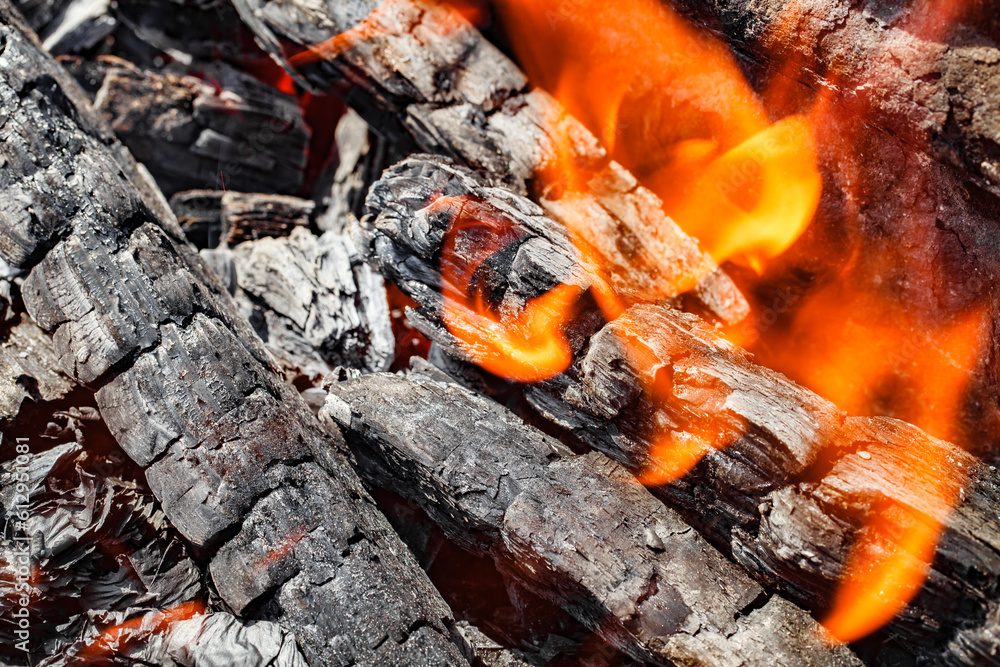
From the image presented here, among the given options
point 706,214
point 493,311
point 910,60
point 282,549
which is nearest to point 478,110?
point 493,311

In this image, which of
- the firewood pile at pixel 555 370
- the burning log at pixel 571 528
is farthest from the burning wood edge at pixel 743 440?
the burning log at pixel 571 528

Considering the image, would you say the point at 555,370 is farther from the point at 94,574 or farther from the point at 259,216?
the point at 259,216

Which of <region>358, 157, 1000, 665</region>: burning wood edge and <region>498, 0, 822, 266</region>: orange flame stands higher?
<region>498, 0, 822, 266</region>: orange flame

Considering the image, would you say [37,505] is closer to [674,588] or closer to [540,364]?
[540,364]

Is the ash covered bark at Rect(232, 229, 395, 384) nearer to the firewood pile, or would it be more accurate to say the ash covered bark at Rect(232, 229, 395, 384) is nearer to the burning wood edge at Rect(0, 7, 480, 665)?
the firewood pile

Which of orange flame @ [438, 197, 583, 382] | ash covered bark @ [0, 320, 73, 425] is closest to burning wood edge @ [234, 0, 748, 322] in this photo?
orange flame @ [438, 197, 583, 382]

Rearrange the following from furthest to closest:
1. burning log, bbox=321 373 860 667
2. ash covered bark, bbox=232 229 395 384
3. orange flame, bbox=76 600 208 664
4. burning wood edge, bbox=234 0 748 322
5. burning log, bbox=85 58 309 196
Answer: burning log, bbox=85 58 309 196 < ash covered bark, bbox=232 229 395 384 < burning wood edge, bbox=234 0 748 322 < orange flame, bbox=76 600 208 664 < burning log, bbox=321 373 860 667

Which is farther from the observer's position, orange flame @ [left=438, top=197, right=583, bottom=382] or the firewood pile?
orange flame @ [left=438, top=197, right=583, bottom=382]
